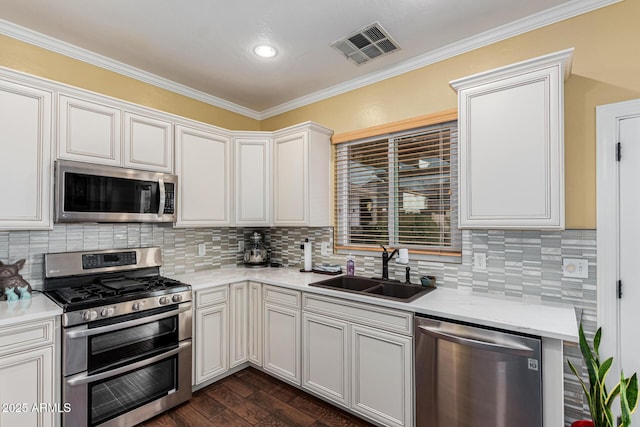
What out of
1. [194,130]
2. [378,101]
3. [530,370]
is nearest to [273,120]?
[194,130]

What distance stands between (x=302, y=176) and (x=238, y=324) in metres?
1.50

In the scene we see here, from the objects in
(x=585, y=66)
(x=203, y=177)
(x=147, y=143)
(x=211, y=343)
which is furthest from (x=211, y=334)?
(x=585, y=66)

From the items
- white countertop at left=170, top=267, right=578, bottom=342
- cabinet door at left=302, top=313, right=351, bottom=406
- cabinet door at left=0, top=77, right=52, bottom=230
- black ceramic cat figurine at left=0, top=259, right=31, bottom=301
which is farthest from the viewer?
cabinet door at left=302, top=313, right=351, bottom=406

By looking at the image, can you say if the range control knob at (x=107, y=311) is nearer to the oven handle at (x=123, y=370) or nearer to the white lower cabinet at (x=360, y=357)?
the oven handle at (x=123, y=370)

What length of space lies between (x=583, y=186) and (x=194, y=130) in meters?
3.02

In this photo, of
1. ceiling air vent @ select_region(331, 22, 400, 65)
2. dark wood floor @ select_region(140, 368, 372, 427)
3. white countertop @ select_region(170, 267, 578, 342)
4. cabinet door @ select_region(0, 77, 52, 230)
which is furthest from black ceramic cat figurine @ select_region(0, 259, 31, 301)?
ceiling air vent @ select_region(331, 22, 400, 65)

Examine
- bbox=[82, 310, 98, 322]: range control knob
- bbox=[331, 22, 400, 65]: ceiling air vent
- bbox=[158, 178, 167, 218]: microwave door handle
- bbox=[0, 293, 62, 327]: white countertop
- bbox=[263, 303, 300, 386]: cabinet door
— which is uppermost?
bbox=[331, 22, 400, 65]: ceiling air vent

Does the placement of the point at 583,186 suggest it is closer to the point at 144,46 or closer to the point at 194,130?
the point at 194,130

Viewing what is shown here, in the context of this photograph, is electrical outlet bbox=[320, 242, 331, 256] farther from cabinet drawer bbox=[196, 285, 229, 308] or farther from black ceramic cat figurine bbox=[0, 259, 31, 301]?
black ceramic cat figurine bbox=[0, 259, 31, 301]

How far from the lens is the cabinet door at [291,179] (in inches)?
119

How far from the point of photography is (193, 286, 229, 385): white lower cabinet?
2.57 metres

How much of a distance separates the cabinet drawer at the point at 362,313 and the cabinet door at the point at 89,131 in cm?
186

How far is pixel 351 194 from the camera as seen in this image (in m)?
3.13

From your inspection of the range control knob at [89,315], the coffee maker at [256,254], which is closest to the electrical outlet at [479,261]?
the coffee maker at [256,254]
